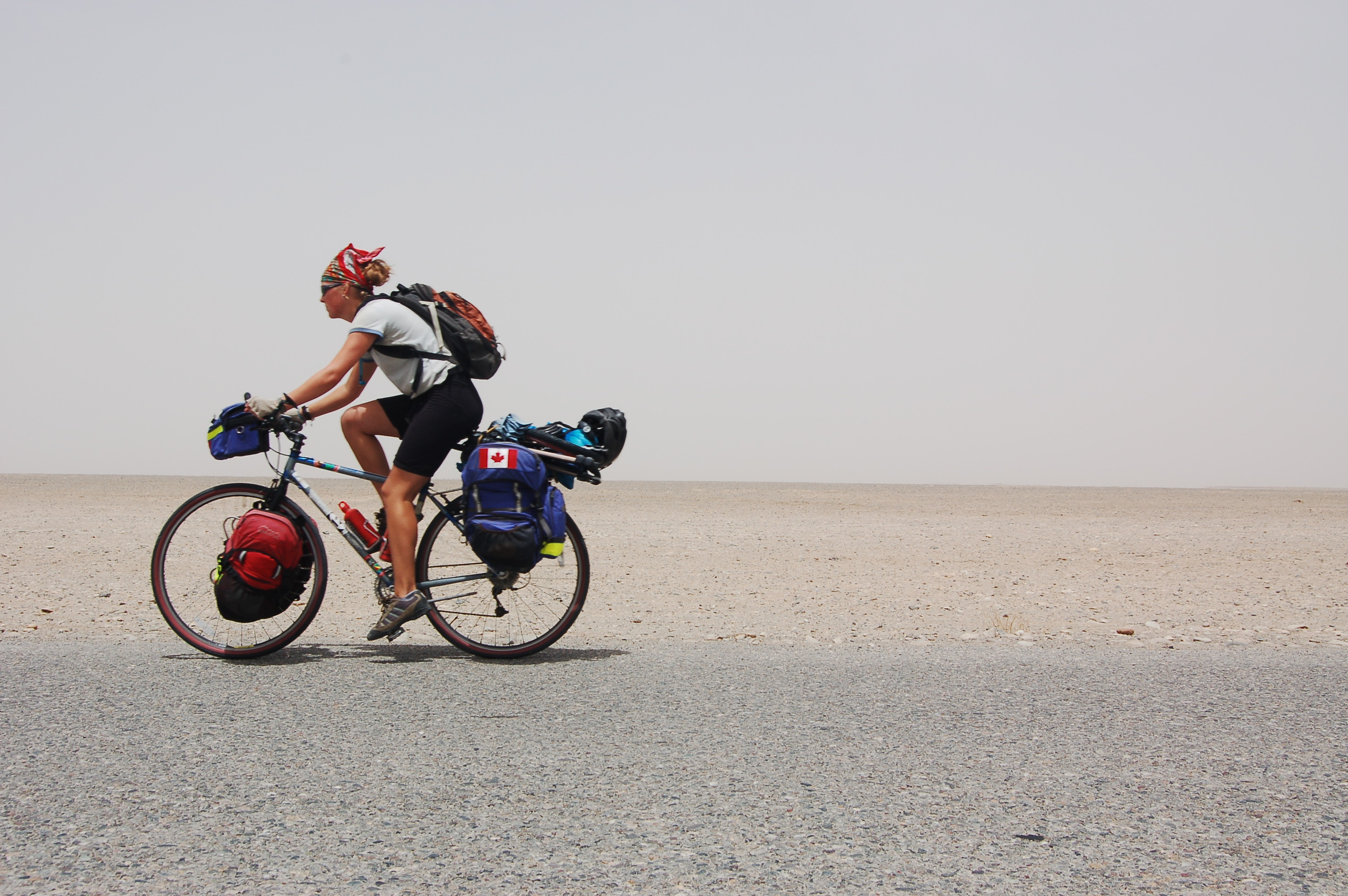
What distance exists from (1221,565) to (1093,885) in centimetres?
1171

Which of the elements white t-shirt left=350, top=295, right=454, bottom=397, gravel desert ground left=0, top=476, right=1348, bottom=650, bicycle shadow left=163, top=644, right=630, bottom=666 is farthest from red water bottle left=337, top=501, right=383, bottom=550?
gravel desert ground left=0, top=476, right=1348, bottom=650

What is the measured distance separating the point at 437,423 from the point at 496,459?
380 mm

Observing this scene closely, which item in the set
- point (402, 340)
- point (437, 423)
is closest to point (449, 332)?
point (402, 340)

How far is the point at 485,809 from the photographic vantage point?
293 centimetres

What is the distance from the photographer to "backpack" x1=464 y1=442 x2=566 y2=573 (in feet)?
16.6

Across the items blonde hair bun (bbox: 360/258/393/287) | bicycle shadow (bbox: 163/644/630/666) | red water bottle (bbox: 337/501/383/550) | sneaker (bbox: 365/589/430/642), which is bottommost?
bicycle shadow (bbox: 163/644/630/666)

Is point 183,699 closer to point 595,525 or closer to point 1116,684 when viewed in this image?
point 1116,684

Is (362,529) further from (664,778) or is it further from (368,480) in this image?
(664,778)

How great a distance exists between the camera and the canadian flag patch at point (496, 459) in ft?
16.8

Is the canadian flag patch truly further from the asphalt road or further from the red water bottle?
the asphalt road

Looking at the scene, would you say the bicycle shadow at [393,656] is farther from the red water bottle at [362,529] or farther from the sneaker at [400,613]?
the red water bottle at [362,529]

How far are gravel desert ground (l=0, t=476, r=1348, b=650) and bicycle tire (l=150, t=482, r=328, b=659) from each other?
0.73 metres

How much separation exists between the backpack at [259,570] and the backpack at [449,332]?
1.09 m

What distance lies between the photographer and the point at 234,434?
5281 millimetres
